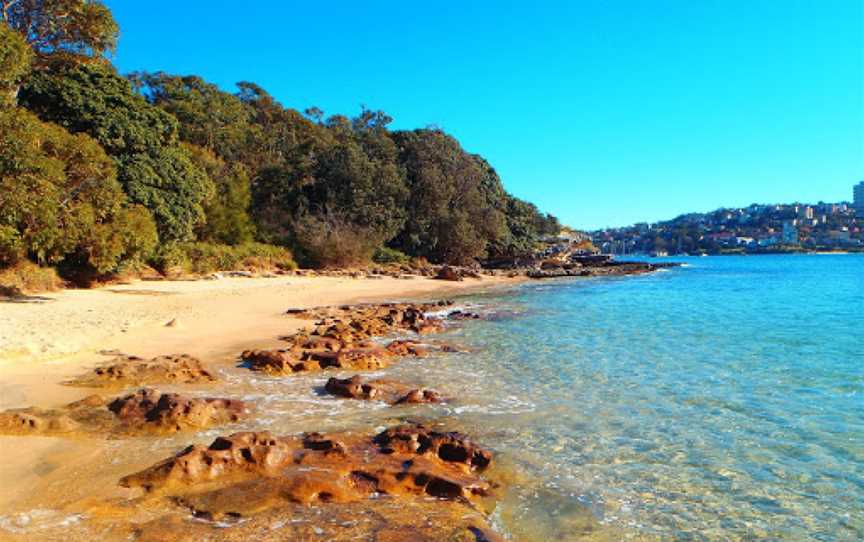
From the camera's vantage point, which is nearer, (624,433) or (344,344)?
(624,433)

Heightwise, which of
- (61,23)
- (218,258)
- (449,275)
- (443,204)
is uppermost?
(61,23)

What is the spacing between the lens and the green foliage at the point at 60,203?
16.0m

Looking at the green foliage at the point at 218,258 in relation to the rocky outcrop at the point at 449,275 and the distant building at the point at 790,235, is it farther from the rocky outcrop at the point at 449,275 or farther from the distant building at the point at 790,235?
the distant building at the point at 790,235

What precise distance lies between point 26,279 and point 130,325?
8.11 meters

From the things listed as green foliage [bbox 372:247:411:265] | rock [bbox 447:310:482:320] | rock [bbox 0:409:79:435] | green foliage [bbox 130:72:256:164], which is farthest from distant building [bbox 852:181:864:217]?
rock [bbox 0:409:79:435]

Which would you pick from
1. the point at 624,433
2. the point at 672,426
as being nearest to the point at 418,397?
the point at 624,433

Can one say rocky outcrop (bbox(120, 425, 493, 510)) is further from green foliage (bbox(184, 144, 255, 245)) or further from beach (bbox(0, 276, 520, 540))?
green foliage (bbox(184, 144, 255, 245))

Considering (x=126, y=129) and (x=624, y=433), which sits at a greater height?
(x=126, y=129)

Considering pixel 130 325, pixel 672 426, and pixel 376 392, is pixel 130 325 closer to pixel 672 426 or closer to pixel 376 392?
pixel 376 392

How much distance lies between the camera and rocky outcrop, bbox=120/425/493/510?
4727 millimetres

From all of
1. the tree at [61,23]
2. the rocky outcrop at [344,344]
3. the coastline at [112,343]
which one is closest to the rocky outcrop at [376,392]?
the coastline at [112,343]

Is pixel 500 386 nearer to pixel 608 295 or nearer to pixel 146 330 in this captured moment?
pixel 146 330

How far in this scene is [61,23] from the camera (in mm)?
23578

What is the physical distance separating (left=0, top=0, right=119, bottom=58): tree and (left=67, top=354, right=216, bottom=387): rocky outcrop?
20.6 meters
